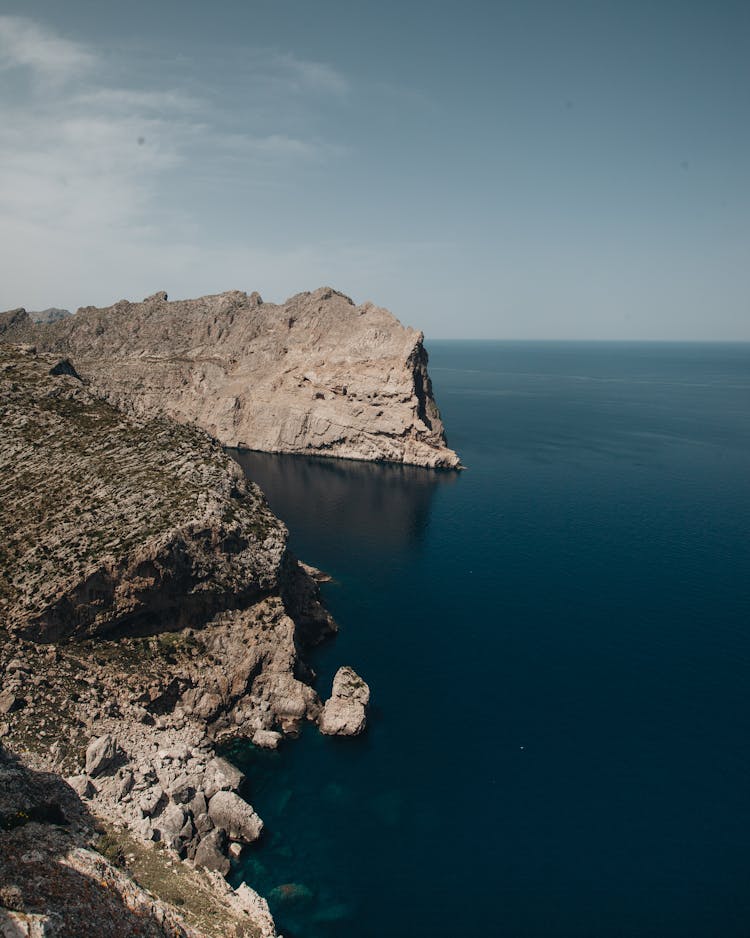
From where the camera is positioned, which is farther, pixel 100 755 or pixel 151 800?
pixel 100 755

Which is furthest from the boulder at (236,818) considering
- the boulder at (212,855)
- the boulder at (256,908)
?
the boulder at (256,908)

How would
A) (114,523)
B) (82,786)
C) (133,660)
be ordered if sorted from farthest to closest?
(114,523) → (133,660) → (82,786)

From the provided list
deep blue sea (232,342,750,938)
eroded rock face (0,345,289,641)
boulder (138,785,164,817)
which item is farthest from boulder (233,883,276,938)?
eroded rock face (0,345,289,641)

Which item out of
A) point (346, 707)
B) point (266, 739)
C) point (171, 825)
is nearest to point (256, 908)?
point (171, 825)

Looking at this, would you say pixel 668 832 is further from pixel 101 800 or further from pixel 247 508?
pixel 247 508

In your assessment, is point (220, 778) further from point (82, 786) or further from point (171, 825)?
point (82, 786)

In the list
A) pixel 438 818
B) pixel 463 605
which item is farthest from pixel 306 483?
pixel 438 818

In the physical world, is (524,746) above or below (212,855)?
below
